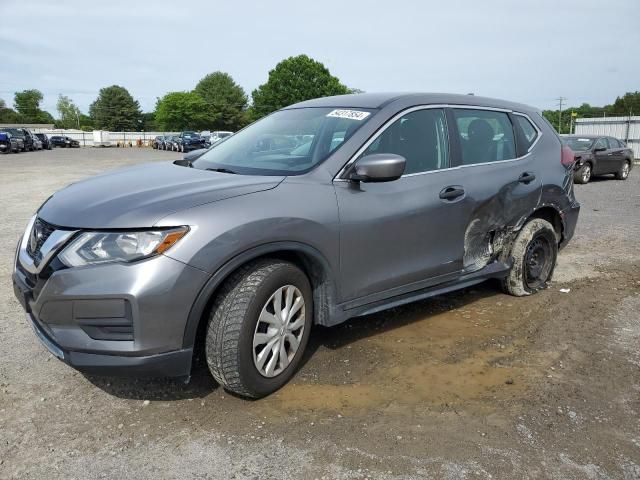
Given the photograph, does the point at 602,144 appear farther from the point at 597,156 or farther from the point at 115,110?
the point at 115,110

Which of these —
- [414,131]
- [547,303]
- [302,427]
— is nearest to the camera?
[302,427]

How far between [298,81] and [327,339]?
241 ft

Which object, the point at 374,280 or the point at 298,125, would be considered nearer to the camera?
the point at 374,280

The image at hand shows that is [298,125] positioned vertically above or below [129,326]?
above

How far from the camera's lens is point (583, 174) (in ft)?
53.6

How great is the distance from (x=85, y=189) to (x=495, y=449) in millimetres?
2723

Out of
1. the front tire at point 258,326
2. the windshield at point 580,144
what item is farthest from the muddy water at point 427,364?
the windshield at point 580,144

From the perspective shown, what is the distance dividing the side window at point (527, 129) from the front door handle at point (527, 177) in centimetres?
27

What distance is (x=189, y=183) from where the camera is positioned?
312 cm

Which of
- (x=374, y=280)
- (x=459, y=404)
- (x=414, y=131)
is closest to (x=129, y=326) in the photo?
(x=374, y=280)

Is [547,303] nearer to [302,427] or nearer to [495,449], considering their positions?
[495,449]

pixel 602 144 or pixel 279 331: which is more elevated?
pixel 602 144

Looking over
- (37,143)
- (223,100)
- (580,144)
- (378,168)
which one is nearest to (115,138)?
(37,143)

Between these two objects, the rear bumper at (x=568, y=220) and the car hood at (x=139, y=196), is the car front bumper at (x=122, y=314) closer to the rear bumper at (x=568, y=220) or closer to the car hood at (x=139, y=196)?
the car hood at (x=139, y=196)
